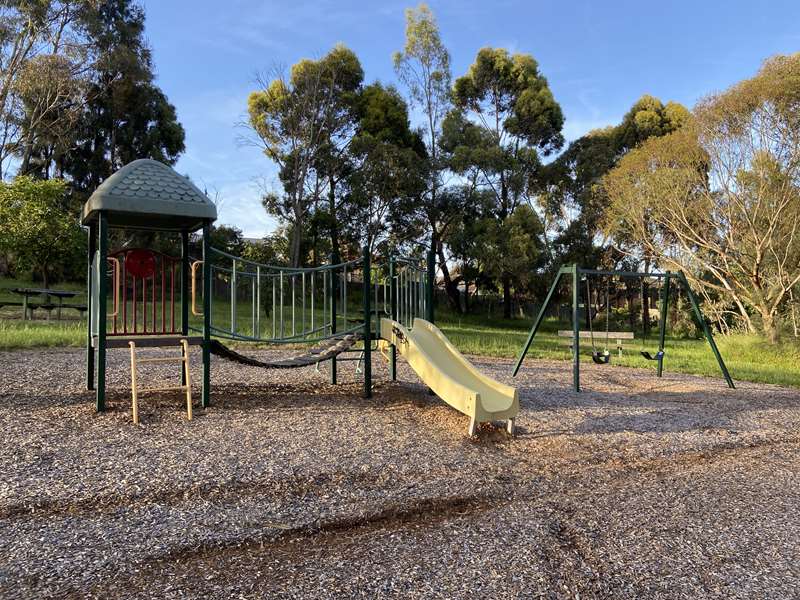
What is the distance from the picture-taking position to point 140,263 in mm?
5562

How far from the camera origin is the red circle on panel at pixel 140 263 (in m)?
5.48

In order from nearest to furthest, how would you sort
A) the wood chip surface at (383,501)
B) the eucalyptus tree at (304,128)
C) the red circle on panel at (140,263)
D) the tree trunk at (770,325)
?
the wood chip surface at (383,501) < the red circle on panel at (140,263) < the tree trunk at (770,325) < the eucalyptus tree at (304,128)

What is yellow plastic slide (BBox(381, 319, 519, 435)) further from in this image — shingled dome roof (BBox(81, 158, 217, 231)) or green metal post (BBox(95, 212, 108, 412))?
green metal post (BBox(95, 212, 108, 412))

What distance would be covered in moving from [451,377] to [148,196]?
10.1 feet

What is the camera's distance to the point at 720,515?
308cm

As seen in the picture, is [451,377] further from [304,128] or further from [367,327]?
[304,128]

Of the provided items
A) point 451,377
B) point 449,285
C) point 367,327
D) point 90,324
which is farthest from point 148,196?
point 449,285

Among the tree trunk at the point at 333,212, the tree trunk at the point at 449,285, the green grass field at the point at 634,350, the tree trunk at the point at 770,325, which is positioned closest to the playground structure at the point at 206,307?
the green grass field at the point at 634,350

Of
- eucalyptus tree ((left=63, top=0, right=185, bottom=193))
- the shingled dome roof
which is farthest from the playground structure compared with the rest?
eucalyptus tree ((left=63, top=0, right=185, bottom=193))

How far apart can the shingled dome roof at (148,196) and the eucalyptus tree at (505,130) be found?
749 inches

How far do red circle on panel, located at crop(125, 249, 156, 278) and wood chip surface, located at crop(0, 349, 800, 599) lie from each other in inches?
48.0

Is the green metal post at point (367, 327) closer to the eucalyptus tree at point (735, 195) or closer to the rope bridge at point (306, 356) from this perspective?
the rope bridge at point (306, 356)

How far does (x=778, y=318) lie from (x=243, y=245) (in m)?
20.3

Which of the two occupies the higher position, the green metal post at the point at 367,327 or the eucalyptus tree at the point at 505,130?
the eucalyptus tree at the point at 505,130
